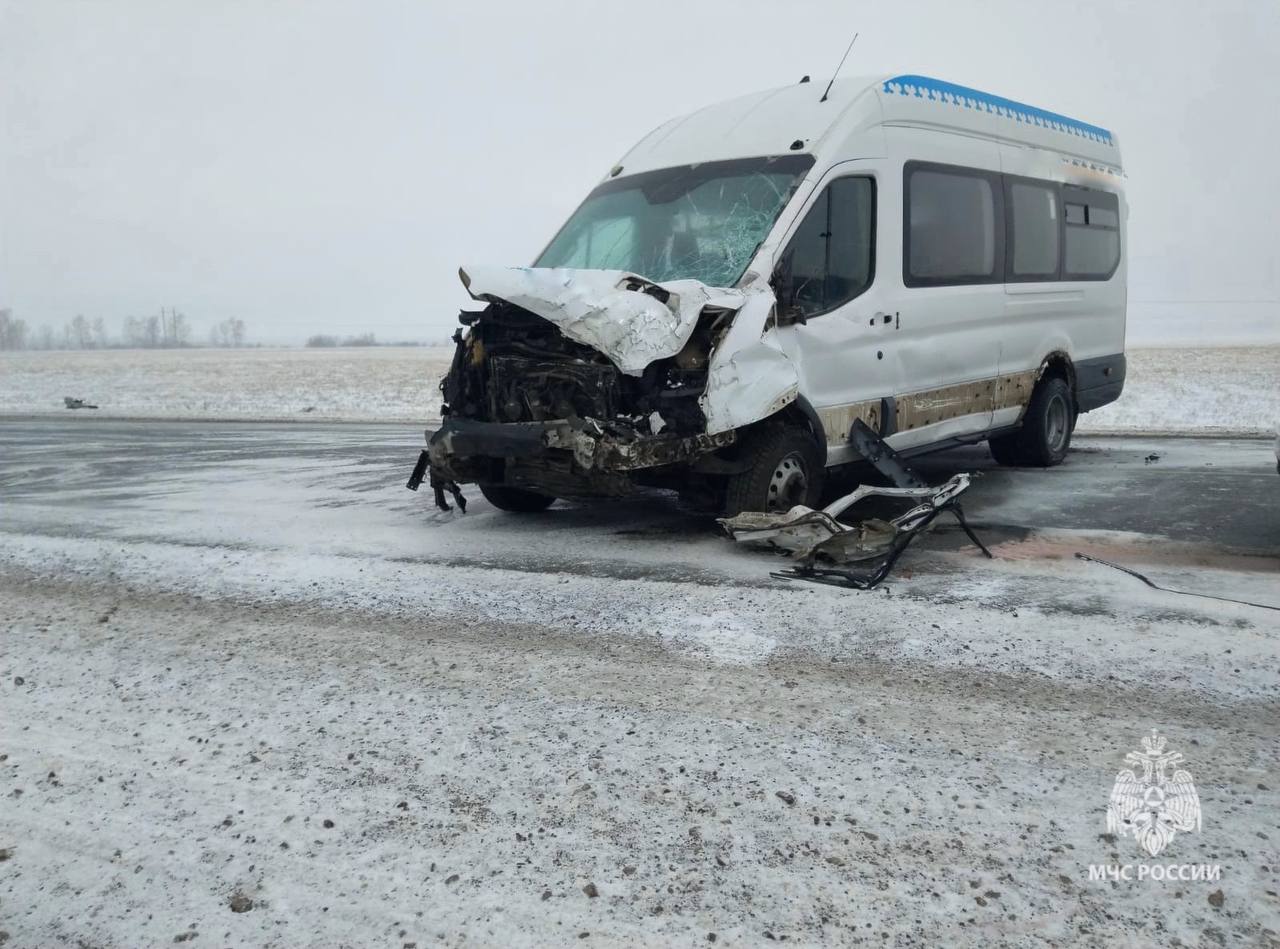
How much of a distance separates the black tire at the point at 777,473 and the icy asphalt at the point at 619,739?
0.36m

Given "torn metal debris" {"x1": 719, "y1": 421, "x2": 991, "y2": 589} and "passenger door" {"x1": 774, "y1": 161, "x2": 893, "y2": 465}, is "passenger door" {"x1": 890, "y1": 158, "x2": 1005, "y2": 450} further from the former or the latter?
"torn metal debris" {"x1": 719, "y1": 421, "x2": 991, "y2": 589}

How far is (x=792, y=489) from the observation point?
21.9 feet

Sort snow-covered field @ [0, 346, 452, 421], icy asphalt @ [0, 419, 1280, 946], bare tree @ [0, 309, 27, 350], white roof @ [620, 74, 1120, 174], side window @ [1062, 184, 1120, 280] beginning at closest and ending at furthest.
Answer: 1. icy asphalt @ [0, 419, 1280, 946]
2. white roof @ [620, 74, 1120, 174]
3. side window @ [1062, 184, 1120, 280]
4. snow-covered field @ [0, 346, 452, 421]
5. bare tree @ [0, 309, 27, 350]

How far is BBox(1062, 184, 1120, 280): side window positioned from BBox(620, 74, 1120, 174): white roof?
3.88 ft

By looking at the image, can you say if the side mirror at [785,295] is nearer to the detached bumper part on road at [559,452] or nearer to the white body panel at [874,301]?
the white body panel at [874,301]

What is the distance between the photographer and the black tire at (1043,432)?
948cm

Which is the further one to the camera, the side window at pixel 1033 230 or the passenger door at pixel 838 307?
the side window at pixel 1033 230

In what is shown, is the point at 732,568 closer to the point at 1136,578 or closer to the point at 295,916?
the point at 1136,578

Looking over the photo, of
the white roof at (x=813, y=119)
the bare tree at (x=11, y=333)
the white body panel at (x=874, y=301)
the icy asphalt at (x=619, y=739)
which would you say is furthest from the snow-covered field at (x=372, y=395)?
the bare tree at (x=11, y=333)

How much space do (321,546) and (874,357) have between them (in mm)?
3974

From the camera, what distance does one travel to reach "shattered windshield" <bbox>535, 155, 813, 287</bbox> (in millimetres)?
6648

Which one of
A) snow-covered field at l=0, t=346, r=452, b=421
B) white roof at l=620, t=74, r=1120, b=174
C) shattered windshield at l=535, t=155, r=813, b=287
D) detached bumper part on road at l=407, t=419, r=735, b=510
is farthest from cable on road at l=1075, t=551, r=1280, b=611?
snow-covered field at l=0, t=346, r=452, b=421

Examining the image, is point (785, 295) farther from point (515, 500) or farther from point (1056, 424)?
point (1056, 424)

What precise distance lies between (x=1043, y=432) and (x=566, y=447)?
5378mm
